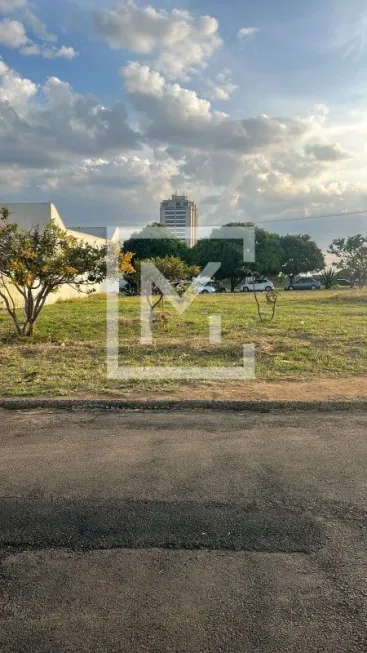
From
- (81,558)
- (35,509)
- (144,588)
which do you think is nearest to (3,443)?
(35,509)

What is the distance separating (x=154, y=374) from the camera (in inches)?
287

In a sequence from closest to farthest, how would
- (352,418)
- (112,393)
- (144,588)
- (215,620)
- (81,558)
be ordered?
(215,620)
(144,588)
(81,558)
(352,418)
(112,393)

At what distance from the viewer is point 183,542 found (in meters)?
2.74

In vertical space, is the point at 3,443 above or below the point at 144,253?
below

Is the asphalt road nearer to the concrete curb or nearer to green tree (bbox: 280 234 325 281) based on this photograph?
the concrete curb

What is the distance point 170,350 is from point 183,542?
6.62 meters

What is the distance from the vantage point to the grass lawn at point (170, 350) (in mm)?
6898

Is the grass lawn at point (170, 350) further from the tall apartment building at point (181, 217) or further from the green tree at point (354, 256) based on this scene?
the tall apartment building at point (181, 217)

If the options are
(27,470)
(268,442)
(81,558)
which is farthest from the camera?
(268,442)

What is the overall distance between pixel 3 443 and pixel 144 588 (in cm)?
258

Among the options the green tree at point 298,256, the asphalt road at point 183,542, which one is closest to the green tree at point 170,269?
the asphalt road at point 183,542

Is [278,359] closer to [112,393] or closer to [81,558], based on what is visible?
[112,393]

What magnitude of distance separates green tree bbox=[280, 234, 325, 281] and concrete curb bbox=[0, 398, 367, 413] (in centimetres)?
4697

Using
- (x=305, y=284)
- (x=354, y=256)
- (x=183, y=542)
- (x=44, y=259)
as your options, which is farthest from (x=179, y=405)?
(x=305, y=284)
